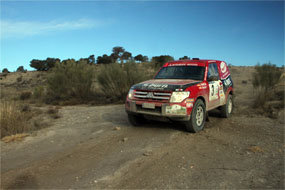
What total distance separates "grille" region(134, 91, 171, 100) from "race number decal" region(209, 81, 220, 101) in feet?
5.69

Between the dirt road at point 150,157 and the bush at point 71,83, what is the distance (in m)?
7.95

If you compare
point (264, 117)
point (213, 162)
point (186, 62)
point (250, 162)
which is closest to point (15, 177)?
point (213, 162)

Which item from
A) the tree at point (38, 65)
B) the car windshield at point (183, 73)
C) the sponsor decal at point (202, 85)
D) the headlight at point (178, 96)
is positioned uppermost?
the tree at point (38, 65)

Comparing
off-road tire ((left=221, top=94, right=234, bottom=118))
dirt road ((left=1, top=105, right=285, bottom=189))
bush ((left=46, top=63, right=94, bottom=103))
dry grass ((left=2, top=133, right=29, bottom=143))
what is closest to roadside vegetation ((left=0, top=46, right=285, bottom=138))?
bush ((left=46, top=63, right=94, bottom=103))

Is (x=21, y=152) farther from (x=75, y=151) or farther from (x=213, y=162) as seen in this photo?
(x=213, y=162)

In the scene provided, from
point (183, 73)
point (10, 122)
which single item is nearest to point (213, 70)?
point (183, 73)

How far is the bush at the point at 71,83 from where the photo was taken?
15.2 meters

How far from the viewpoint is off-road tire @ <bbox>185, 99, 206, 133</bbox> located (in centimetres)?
590

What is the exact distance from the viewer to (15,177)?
14.2 feet

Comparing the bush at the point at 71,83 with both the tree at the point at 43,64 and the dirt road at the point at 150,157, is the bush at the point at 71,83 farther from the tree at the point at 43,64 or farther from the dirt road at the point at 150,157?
the tree at the point at 43,64

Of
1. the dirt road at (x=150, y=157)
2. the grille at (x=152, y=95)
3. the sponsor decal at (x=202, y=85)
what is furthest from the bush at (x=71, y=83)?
the sponsor decal at (x=202, y=85)

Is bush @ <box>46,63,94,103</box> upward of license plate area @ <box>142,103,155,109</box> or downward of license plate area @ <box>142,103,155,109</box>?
upward

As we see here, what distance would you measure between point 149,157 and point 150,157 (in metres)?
0.02

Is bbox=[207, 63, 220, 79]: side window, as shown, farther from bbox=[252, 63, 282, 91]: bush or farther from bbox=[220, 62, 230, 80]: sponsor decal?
bbox=[252, 63, 282, 91]: bush
